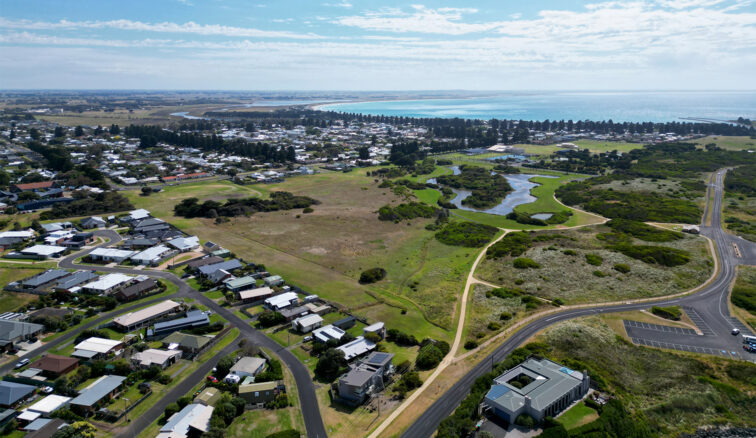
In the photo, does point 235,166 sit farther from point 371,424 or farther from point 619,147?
point 619,147

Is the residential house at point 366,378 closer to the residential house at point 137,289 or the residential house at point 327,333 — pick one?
the residential house at point 327,333

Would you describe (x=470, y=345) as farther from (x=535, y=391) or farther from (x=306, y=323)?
(x=306, y=323)

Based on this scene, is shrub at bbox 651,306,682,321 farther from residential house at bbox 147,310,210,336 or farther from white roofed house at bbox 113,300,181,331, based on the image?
white roofed house at bbox 113,300,181,331

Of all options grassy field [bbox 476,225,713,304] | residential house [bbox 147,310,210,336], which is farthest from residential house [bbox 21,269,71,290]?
grassy field [bbox 476,225,713,304]

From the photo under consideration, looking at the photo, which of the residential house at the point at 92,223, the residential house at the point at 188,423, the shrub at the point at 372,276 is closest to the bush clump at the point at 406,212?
the shrub at the point at 372,276

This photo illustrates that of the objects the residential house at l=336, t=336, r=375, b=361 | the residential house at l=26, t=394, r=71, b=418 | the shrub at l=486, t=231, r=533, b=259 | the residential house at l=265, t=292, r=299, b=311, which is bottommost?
the residential house at l=26, t=394, r=71, b=418

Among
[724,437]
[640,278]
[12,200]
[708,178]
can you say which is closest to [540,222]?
[640,278]

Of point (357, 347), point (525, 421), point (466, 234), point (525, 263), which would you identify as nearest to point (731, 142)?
point (466, 234)
